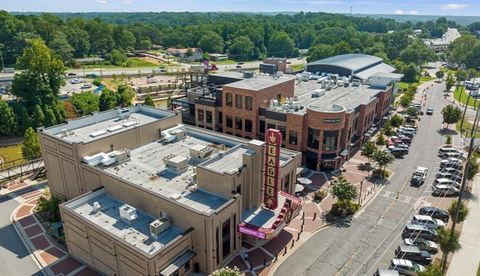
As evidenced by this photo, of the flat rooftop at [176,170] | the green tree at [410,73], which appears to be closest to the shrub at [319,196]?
the flat rooftop at [176,170]

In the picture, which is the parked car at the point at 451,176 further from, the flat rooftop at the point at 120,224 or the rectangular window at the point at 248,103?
the flat rooftop at the point at 120,224

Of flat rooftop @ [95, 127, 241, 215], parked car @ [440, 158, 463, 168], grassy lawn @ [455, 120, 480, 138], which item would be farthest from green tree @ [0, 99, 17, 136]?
grassy lawn @ [455, 120, 480, 138]

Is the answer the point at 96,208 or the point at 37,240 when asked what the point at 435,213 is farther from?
the point at 37,240

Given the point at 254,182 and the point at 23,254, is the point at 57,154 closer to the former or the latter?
the point at 23,254

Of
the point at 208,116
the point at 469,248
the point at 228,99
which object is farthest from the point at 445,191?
the point at 208,116

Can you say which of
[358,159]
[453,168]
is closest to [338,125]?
[358,159]

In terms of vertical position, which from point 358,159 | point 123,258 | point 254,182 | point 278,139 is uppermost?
point 278,139

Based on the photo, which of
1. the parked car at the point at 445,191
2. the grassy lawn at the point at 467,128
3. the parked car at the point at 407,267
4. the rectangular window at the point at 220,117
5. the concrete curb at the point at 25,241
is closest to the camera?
the parked car at the point at 407,267
